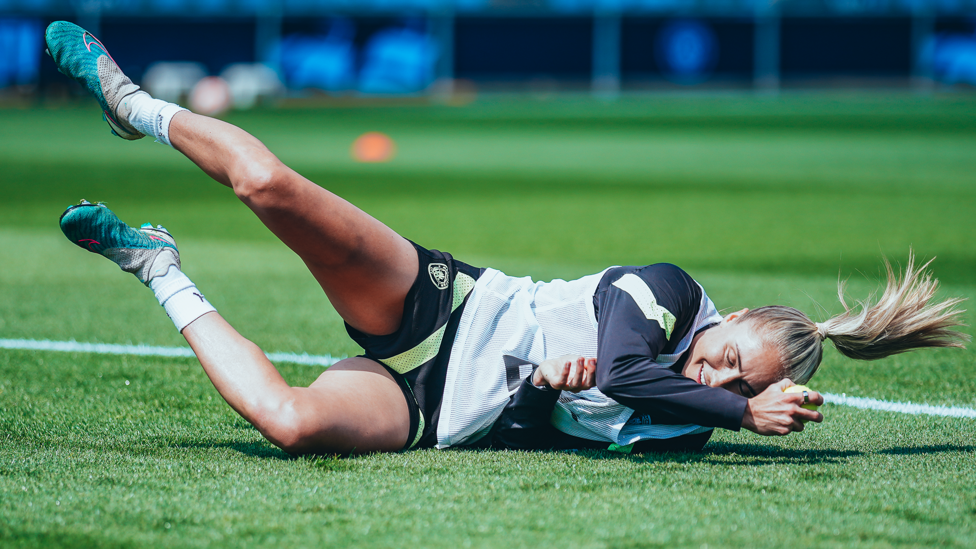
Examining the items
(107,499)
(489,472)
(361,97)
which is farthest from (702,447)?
(361,97)

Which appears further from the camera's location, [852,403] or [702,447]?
[852,403]

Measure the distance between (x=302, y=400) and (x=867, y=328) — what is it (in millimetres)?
2002

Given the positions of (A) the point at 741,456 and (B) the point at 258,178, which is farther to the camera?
(A) the point at 741,456

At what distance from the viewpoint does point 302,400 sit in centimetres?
350

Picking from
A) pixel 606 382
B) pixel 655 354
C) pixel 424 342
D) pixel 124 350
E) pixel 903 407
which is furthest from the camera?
pixel 124 350

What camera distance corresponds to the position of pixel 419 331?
12.3ft

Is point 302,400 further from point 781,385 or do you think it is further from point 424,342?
point 781,385

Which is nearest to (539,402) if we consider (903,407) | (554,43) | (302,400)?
(302,400)

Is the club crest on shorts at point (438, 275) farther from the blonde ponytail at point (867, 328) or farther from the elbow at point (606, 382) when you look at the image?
the blonde ponytail at point (867, 328)

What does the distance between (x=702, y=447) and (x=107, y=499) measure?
6.94 feet

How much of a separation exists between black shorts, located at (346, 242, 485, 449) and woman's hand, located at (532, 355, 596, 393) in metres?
0.42

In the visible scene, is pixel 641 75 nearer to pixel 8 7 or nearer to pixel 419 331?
pixel 8 7

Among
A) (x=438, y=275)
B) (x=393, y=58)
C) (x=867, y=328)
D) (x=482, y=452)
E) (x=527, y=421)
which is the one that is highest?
(x=393, y=58)

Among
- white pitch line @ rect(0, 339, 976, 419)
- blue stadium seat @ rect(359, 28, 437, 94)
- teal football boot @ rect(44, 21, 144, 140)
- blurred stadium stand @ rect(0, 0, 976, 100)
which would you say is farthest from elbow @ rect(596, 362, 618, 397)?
Answer: blue stadium seat @ rect(359, 28, 437, 94)
